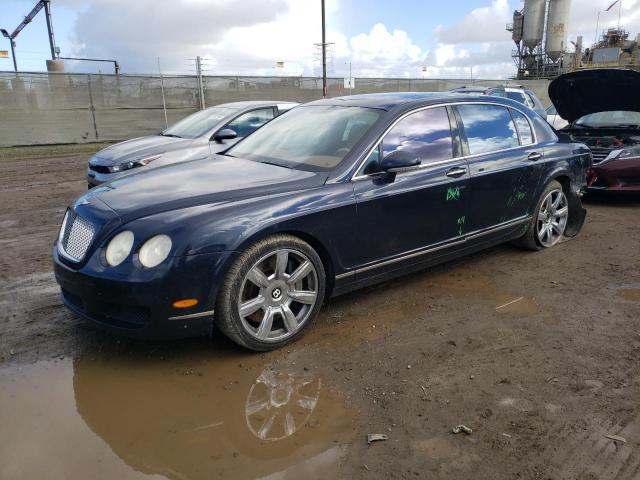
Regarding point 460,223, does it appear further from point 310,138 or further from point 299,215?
point 299,215

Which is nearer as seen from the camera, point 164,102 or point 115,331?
point 115,331

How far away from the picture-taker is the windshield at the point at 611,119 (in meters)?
7.76

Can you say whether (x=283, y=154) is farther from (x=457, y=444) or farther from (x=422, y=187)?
(x=457, y=444)

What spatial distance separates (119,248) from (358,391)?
5.25 feet

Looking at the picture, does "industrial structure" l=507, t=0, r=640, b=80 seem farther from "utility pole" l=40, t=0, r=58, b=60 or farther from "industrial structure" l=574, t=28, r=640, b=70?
"utility pole" l=40, t=0, r=58, b=60

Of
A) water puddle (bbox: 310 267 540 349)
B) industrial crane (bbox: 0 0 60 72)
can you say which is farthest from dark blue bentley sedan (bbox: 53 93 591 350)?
industrial crane (bbox: 0 0 60 72)

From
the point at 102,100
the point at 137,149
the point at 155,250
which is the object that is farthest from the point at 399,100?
the point at 102,100

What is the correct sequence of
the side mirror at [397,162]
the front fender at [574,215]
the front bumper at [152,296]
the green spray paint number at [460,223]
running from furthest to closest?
the front fender at [574,215] → the green spray paint number at [460,223] → the side mirror at [397,162] → the front bumper at [152,296]

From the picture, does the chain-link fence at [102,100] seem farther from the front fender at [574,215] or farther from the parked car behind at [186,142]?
the front fender at [574,215]

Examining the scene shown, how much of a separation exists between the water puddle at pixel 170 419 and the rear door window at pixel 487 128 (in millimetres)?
2598

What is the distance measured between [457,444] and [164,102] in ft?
64.1

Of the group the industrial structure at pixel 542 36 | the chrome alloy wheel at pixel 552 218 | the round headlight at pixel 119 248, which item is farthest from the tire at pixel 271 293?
the industrial structure at pixel 542 36

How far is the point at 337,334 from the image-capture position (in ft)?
11.8

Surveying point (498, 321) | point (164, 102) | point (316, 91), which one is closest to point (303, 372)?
point (498, 321)
